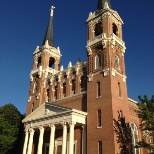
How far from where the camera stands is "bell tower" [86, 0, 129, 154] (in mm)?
28312

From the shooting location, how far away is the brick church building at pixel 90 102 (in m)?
29.0

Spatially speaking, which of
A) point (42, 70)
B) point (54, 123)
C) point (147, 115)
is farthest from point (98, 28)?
point (147, 115)

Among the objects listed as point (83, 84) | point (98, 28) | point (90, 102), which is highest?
point (98, 28)

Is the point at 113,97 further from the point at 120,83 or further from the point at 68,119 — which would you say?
the point at 68,119

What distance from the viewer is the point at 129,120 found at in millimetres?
32281

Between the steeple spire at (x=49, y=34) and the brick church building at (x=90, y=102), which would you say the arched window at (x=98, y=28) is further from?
the steeple spire at (x=49, y=34)

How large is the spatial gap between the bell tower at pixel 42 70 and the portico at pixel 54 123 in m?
7.33

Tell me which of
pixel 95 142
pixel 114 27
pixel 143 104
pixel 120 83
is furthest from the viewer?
pixel 114 27

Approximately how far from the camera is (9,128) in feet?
144

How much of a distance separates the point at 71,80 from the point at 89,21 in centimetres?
1128

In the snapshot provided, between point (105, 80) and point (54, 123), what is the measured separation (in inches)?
385

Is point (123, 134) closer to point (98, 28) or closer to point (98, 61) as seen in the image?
point (98, 61)

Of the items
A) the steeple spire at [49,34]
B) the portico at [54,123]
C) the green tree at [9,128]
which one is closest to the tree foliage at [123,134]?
the portico at [54,123]

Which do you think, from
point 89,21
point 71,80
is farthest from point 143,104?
point 89,21
